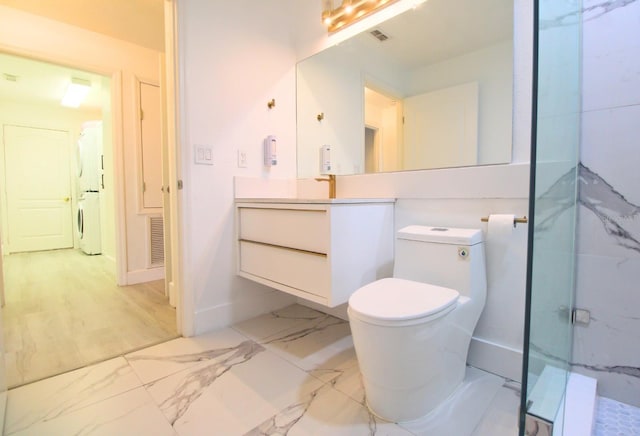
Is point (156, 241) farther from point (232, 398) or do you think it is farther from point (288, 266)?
point (232, 398)

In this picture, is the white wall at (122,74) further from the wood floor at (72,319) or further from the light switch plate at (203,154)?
the light switch plate at (203,154)

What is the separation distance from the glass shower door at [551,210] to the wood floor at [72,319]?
1.81 meters

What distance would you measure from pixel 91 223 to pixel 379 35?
4499 mm

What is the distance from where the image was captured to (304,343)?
1779mm

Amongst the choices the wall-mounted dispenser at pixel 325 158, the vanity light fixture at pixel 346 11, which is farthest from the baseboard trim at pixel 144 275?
the vanity light fixture at pixel 346 11

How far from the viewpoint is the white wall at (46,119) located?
14.7 feet

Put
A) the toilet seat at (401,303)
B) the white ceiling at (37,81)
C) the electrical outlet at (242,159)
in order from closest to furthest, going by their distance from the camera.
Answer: the toilet seat at (401,303)
the electrical outlet at (242,159)
the white ceiling at (37,81)

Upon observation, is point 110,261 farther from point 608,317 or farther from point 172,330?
point 608,317

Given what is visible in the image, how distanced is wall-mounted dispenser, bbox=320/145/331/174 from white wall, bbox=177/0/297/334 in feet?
0.89

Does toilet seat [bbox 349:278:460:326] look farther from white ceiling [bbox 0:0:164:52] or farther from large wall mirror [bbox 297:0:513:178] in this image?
white ceiling [bbox 0:0:164:52]

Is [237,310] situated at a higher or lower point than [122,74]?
lower

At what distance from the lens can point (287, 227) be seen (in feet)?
5.61

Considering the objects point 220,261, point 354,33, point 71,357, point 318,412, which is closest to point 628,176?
point 318,412

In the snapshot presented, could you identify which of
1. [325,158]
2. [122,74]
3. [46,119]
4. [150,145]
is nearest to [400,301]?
[325,158]
